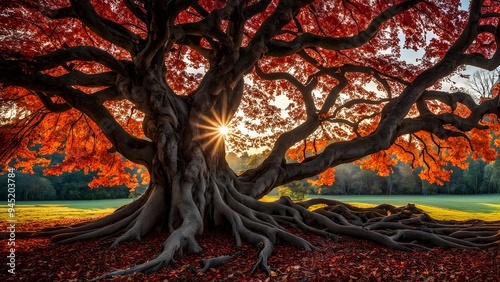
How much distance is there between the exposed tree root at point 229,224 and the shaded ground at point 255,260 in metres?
0.25

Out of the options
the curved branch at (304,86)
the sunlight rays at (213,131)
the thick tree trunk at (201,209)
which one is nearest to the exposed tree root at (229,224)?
the thick tree trunk at (201,209)

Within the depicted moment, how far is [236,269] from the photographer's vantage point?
15.5 ft

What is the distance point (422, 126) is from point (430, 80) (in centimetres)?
165

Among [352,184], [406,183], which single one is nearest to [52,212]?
[352,184]

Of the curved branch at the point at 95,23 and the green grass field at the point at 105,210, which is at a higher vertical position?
the curved branch at the point at 95,23

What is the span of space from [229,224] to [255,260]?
1.94 m

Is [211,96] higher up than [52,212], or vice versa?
[211,96]

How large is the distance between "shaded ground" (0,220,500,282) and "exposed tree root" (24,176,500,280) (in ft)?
0.81

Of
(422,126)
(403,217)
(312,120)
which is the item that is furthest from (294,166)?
(422,126)

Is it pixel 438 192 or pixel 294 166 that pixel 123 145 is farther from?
pixel 438 192

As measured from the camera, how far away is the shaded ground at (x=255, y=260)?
434cm

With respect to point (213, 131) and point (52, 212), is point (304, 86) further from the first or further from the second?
point (52, 212)

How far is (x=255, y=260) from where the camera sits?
5.27 meters

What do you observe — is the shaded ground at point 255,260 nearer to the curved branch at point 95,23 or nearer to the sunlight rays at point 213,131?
the sunlight rays at point 213,131
